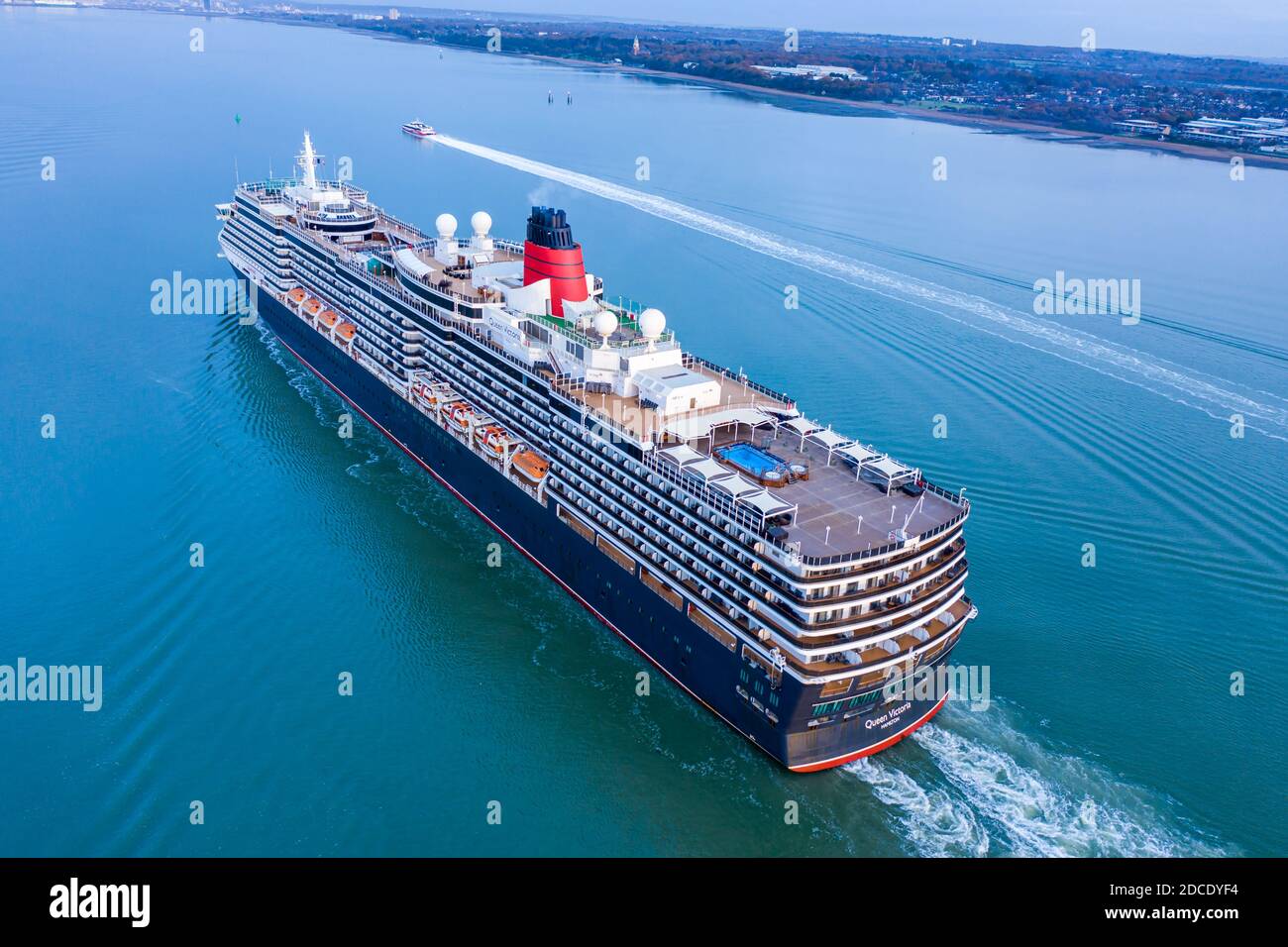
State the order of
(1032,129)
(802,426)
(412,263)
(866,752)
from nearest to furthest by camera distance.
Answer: (866,752) < (802,426) < (412,263) < (1032,129)

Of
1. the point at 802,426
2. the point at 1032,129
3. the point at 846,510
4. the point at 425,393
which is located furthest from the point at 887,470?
the point at 1032,129

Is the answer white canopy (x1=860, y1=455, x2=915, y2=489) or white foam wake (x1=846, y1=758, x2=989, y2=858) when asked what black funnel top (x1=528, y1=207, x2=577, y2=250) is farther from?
white foam wake (x1=846, y1=758, x2=989, y2=858)

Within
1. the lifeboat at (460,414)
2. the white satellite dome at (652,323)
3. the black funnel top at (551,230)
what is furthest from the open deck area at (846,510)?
the lifeboat at (460,414)

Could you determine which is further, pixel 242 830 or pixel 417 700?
pixel 417 700

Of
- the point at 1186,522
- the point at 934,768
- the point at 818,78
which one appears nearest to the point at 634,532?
the point at 934,768

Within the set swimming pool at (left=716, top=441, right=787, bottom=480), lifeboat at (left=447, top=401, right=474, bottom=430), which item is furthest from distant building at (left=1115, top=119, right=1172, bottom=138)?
lifeboat at (left=447, top=401, right=474, bottom=430)

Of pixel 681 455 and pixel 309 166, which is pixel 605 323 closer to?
pixel 681 455

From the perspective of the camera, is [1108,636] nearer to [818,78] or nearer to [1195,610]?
[1195,610]
